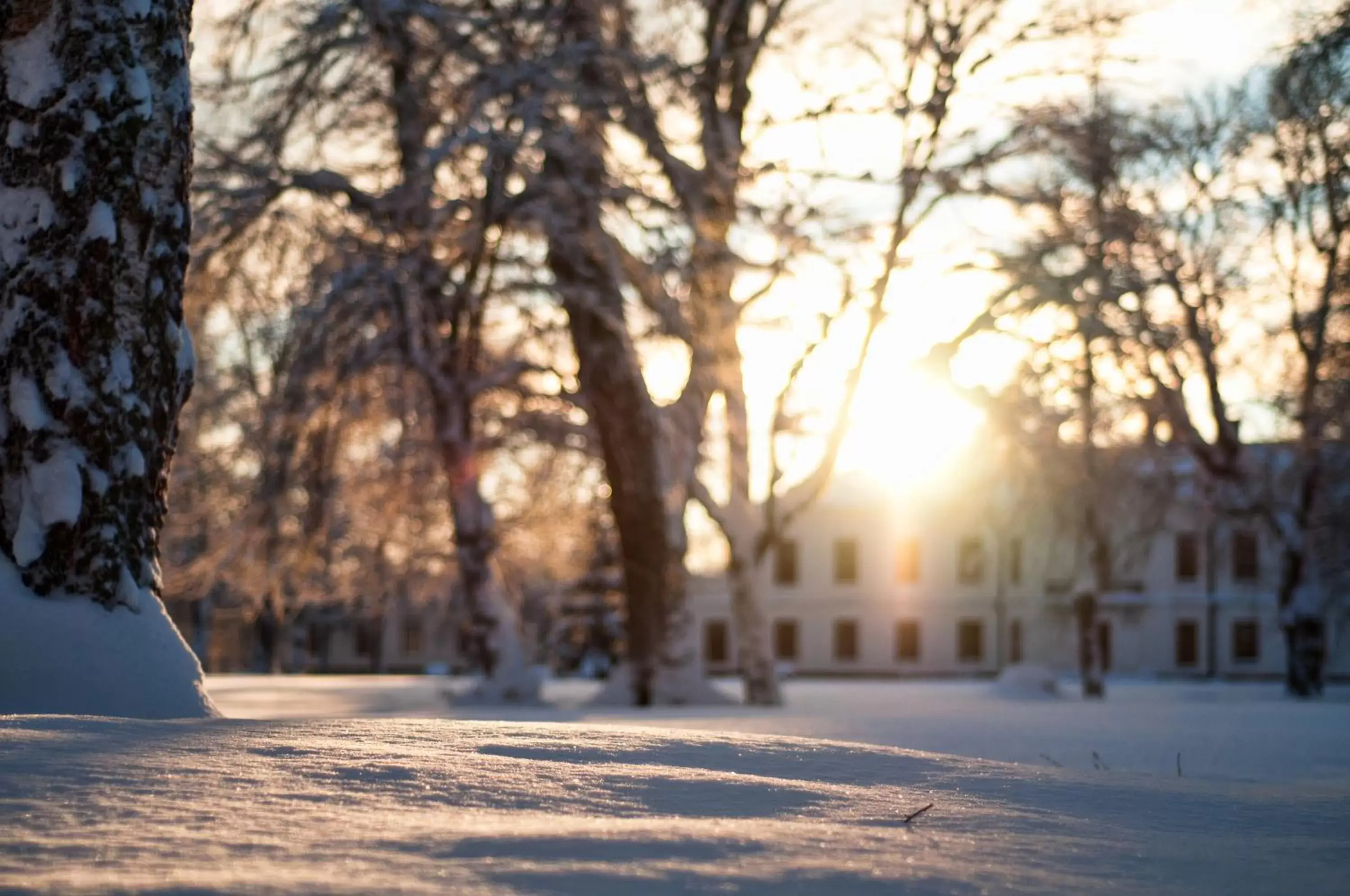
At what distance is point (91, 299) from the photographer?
6.78m

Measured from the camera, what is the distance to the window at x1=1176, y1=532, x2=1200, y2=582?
63.2 meters

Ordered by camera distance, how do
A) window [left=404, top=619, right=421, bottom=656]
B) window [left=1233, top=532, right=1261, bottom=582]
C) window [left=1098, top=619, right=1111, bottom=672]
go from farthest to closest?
1. window [left=404, top=619, right=421, bottom=656]
2. window [left=1098, top=619, right=1111, bottom=672]
3. window [left=1233, top=532, right=1261, bottom=582]

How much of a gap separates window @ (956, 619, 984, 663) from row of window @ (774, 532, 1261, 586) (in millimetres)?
1680

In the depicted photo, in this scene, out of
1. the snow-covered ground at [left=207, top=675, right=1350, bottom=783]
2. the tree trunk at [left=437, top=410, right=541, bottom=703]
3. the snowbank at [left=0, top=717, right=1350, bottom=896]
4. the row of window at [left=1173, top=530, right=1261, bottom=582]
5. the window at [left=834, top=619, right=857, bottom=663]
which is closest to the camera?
the snowbank at [left=0, top=717, right=1350, bottom=896]

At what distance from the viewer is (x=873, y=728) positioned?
12977mm

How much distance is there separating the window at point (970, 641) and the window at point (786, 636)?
21.4 feet

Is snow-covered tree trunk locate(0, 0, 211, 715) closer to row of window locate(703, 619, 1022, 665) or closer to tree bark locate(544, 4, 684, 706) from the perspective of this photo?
tree bark locate(544, 4, 684, 706)

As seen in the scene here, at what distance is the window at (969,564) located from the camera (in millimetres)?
62219

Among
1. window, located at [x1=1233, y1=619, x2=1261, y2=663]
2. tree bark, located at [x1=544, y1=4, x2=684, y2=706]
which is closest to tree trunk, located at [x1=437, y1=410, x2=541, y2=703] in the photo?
tree bark, located at [x1=544, y1=4, x2=684, y2=706]

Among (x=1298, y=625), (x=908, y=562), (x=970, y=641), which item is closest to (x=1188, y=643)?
(x=970, y=641)

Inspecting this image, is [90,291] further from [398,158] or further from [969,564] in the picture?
[969,564]

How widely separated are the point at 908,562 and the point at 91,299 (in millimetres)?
59239

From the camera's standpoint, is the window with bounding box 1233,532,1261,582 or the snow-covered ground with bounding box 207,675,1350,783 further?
the window with bounding box 1233,532,1261,582

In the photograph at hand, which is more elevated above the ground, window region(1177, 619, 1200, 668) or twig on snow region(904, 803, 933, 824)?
twig on snow region(904, 803, 933, 824)
